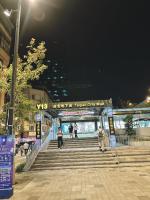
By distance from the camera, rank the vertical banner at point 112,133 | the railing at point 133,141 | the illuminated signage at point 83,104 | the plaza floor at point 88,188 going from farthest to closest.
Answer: the railing at point 133,141, the illuminated signage at point 83,104, the vertical banner at point 112,133, the plaza floor at point 88,188

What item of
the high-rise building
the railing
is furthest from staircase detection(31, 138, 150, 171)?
the high-rise building

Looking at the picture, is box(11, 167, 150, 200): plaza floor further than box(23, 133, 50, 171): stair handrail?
No

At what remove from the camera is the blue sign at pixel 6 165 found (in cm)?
771

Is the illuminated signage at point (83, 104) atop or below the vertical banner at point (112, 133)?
atop

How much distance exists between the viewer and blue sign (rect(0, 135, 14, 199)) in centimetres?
771

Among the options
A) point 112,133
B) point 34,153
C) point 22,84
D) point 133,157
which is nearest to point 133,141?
point 112,133

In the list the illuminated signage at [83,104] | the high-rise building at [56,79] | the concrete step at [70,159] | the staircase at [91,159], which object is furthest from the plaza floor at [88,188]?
the high-rise building at [56,79]

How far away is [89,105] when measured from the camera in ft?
62.8

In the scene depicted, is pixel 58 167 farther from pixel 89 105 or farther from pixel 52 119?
pixel 52 119

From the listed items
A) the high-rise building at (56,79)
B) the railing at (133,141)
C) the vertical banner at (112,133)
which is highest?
the high-rise building at (56,79)

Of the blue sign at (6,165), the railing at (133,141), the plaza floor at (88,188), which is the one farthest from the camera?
the railing at (133,141)

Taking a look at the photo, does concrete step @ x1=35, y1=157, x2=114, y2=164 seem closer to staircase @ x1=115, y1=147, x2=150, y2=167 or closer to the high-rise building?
staircase @ x1=115, y1=147, x2=150, y2=167

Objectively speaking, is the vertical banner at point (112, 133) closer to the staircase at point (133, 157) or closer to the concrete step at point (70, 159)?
the staircase at point (133, 157)

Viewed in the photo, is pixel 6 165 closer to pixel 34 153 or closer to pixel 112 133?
pixel 34 153
